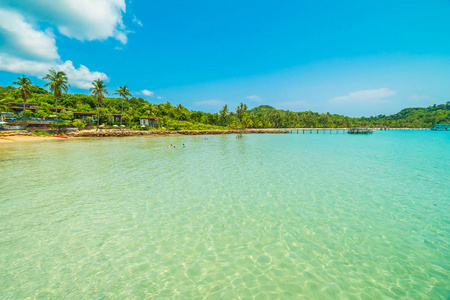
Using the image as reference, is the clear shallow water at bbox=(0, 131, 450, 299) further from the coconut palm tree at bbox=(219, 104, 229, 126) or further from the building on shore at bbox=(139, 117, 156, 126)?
the coconut palm tree at bbox=(219, 104, 229, 126)

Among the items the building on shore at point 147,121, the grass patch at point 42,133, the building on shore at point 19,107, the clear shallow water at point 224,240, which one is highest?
the building on shore at point 19,107

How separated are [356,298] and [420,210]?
748cm

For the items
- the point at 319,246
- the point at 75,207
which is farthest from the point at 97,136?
the point at 319,246

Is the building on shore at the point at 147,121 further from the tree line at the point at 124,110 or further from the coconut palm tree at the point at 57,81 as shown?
the coconut palm tree at the point at 57,81

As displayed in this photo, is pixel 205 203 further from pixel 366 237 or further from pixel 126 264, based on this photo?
pixel 366 237

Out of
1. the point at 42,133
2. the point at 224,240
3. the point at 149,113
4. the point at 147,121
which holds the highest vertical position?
the point at 149,113

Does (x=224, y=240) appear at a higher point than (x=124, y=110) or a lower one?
lower

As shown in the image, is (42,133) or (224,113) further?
(224,113)

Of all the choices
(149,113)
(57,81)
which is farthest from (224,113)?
(57,81)

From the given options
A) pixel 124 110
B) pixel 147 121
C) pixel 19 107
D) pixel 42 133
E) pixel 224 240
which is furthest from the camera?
pixel 124 110

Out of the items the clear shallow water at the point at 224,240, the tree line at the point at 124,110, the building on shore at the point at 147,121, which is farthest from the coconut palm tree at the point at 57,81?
the clear shallow water at the point at 224,240

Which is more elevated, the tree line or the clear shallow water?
the tree line

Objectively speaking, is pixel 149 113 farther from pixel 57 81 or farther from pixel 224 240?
pixel 224 240

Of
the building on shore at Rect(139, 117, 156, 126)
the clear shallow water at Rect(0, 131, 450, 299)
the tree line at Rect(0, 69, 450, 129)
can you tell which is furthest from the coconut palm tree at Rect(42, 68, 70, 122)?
the clear shallow water at Rect(0, 131, 450, 299)
